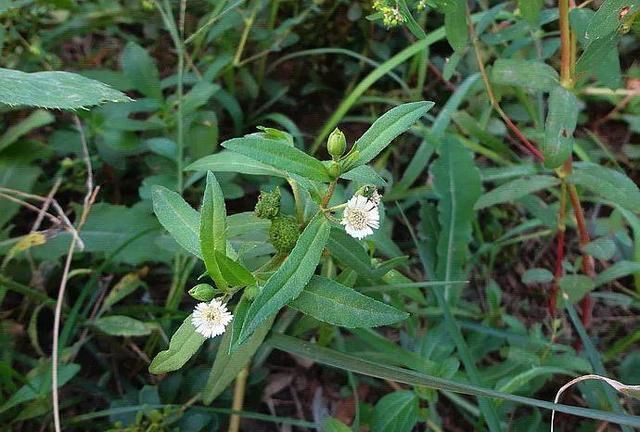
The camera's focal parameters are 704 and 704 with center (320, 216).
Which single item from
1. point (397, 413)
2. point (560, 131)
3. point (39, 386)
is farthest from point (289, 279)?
point (39, 386)

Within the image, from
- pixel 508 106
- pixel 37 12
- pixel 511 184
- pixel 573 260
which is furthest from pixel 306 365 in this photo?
pixel 37 12

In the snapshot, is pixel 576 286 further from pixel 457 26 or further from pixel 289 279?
pixel 289 279

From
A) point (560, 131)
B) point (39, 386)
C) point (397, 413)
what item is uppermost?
point (560, 131)

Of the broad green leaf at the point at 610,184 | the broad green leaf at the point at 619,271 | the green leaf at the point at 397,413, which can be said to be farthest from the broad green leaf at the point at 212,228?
the broad green leaf at the point at 619,271

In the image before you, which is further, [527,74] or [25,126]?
[25,126]

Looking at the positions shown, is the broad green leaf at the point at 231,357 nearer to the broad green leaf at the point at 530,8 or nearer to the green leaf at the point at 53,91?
the green leaf at the point at 53,91

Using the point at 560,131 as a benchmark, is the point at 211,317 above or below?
below
